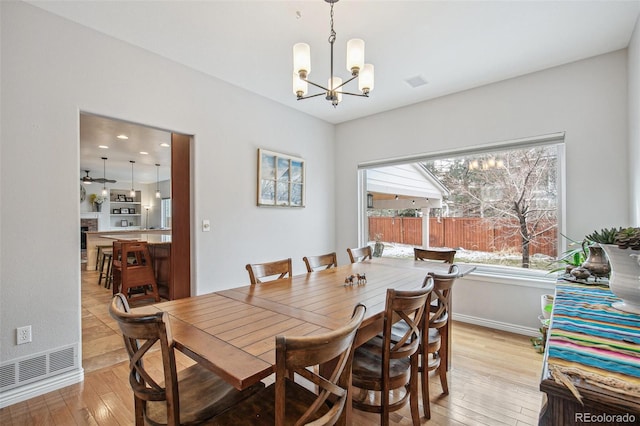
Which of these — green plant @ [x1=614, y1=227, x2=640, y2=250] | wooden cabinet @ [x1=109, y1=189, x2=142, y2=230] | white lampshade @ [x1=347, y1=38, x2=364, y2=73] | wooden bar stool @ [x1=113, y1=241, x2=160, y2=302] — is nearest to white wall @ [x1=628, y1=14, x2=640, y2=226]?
green plant @ [x1=614, y1=227, x2=640, y2=250]

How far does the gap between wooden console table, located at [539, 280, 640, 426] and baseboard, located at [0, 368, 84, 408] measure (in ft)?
9.77

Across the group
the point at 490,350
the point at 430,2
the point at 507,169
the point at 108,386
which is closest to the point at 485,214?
the point at 507,169

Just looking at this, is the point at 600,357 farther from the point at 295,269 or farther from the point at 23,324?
the point at 295,269

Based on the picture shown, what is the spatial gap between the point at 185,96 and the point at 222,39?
0.75 m

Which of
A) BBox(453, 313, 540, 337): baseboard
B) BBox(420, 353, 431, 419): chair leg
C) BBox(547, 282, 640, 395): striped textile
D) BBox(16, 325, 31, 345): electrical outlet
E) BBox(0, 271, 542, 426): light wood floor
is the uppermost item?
BBox(547, 282, 640, 395): striped textile

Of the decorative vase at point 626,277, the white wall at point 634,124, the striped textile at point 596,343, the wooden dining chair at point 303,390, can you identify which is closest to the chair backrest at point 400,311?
the wooden dining chair at point 303,390

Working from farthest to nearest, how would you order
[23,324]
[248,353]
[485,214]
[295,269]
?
[295,269], [485,214], [23,324], [248,353]

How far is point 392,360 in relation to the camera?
1.66 meters

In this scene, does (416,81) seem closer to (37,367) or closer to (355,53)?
(355,53)

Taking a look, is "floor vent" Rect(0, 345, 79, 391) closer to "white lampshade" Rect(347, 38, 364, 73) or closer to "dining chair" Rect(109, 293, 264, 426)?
"dining chair" Rect(109, 293, 264, 426)

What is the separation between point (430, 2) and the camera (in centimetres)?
207

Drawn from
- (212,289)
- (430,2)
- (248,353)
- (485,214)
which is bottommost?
(212,289)

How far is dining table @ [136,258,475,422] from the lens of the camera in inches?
39.6

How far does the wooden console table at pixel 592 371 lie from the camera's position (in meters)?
0.68
